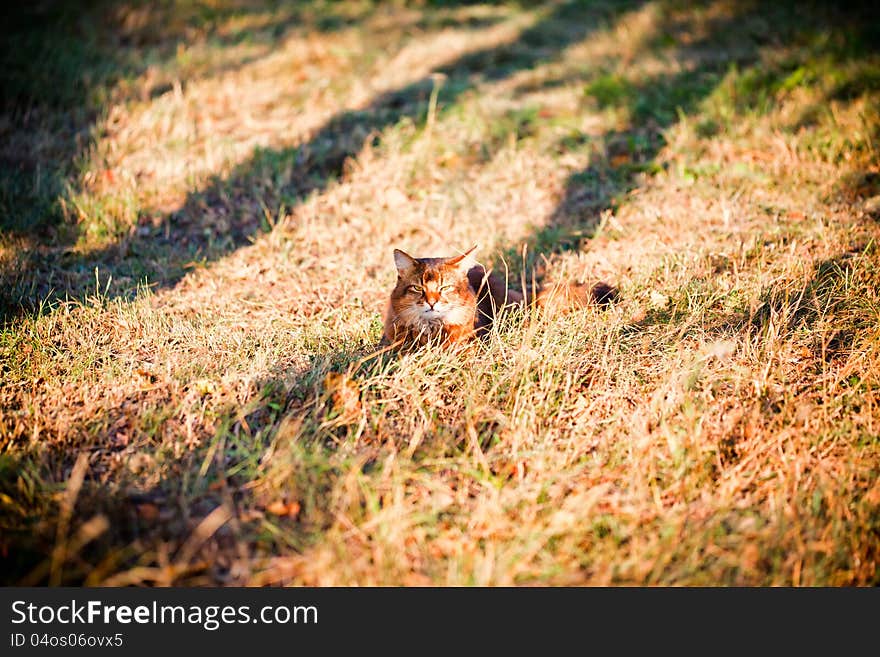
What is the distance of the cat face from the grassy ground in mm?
262

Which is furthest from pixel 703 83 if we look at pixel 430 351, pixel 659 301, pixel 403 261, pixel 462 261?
pixel 430 351

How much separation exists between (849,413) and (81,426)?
380 cm

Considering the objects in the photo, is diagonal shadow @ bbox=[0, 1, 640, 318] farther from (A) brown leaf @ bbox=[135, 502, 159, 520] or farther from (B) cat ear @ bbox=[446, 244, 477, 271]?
(B) cat ear @ bbox=[446, 244, 477, 271]

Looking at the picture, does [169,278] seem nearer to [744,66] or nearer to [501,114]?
[501,114]

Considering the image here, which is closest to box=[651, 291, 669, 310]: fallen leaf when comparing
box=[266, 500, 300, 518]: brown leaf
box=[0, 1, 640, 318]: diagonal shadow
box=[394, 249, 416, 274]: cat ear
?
box=[394, 249, 416, 274]: cat ear

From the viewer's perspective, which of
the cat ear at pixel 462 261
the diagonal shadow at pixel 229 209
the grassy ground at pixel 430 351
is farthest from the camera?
the diagonal shadow at pixel 229 209

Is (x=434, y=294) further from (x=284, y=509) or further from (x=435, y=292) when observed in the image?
(x=284, y=509)

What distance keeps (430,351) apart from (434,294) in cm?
34

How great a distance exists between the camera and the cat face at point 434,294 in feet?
11.4

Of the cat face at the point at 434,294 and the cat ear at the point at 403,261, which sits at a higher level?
the cat ear at the point at 403,261

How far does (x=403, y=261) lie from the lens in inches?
142

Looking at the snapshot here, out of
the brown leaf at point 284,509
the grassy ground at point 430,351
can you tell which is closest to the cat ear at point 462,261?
the grassy ground at point 430,351

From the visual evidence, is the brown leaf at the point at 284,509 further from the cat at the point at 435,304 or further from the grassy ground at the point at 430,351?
the cat at the point at 435,304

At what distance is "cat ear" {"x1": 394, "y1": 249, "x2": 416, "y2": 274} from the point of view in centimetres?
352
